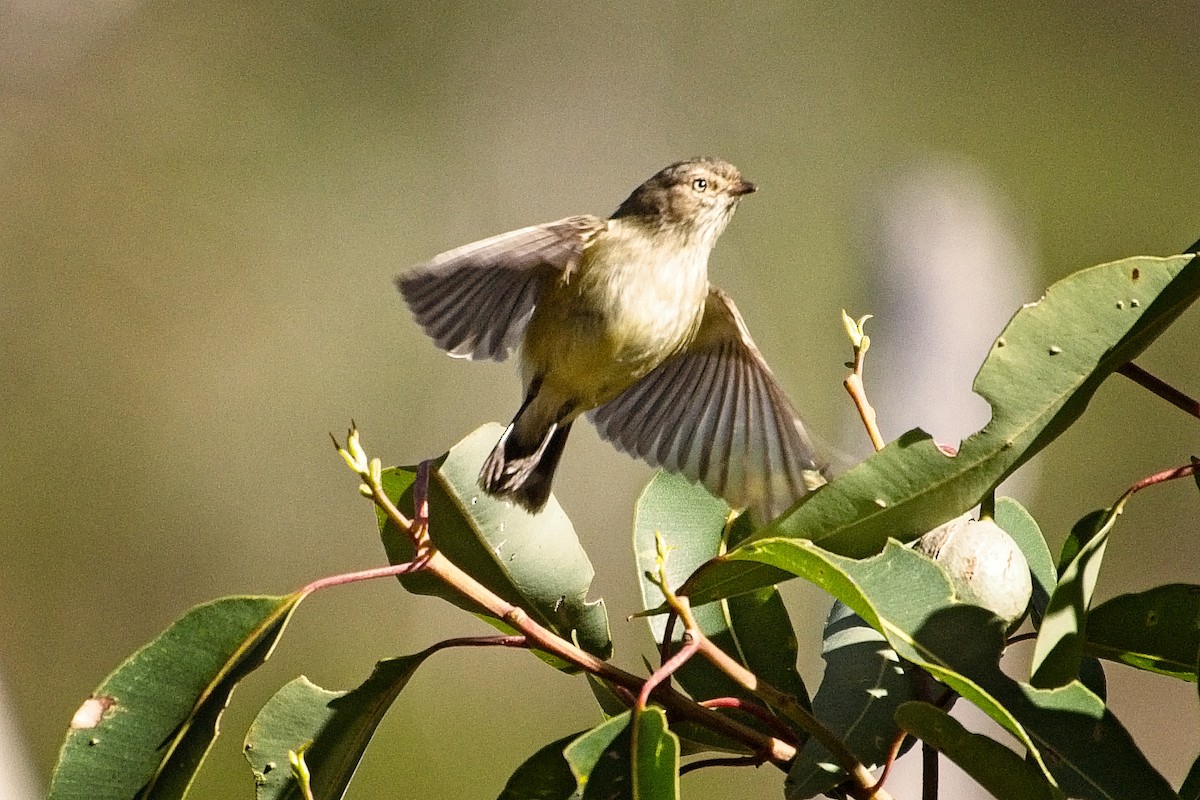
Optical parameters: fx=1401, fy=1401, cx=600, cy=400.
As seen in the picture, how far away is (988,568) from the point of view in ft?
3.94

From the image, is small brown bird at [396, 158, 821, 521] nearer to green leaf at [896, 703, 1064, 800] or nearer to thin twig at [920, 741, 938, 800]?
thin twig at [920, 741, 938, 800]

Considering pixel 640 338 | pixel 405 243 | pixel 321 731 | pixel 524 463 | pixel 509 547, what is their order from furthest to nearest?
pixel 405 243 → pixel 640 338 → pixel 524 463 → pixel 509 547 → pixel 321 731

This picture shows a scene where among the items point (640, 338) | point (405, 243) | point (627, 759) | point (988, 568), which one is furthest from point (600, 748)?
point (405, 243)

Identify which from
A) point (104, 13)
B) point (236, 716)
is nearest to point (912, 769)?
point (236, 716)

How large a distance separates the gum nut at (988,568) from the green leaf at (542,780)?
0.36 metres

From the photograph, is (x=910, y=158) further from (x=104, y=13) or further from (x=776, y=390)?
(x=776, y=390)

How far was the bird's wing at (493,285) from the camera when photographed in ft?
6.08

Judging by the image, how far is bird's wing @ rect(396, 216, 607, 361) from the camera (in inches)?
72.9

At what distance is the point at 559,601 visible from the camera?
1.36 meters

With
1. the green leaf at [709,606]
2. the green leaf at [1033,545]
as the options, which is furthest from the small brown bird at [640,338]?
the green leaf at [1033,545]

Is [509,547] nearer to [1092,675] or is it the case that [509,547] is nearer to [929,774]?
[929,774]

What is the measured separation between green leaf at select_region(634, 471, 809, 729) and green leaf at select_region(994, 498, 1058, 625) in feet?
0.76

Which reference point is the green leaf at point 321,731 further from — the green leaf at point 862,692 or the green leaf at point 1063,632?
the green leaf at point 1063,632

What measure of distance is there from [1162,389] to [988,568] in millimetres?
208
